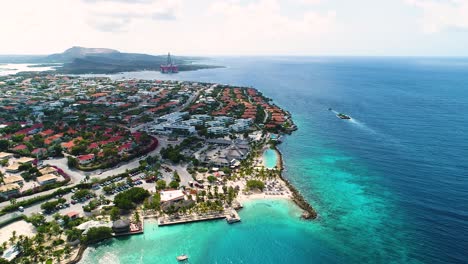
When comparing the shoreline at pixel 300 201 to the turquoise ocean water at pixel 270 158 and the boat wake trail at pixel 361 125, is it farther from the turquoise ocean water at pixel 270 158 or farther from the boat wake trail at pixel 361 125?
the boat wake trail at pixel 361 125

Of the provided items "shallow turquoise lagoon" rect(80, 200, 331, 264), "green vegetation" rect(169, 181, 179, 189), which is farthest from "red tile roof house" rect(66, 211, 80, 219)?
"green vegetation" rect(169, 181, 179, 189)

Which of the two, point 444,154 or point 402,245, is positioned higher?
point 444,154

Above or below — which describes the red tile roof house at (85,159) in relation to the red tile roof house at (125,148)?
below

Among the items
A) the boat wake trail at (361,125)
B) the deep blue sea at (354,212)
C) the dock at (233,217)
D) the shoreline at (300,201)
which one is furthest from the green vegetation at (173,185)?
the boat wake trail at (361,125)

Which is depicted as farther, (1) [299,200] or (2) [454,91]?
(2) [454,91]

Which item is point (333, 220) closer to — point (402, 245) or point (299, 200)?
point (299, 200)

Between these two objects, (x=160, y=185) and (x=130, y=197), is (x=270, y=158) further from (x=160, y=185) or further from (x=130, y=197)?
(x=130, y=197)

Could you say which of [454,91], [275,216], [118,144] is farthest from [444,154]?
[454,91]

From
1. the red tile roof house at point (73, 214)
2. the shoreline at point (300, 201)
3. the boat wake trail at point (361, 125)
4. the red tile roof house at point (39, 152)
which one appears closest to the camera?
the red tile roof house at point (73, 214)
